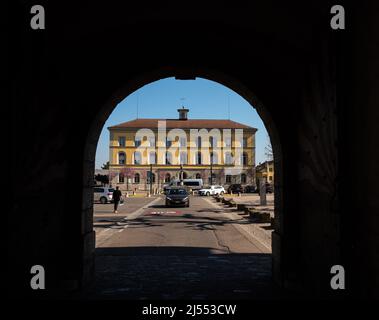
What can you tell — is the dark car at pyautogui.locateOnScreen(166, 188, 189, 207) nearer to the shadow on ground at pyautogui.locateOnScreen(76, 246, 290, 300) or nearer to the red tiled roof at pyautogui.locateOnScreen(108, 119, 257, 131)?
the shadow on ground at pyautogui.locateOnScreen(76, 246, 290, 300)

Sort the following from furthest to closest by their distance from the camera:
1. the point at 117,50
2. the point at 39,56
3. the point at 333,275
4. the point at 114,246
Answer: the point at 114,246
the point at 117,50
the point at 39,56
the point at 333,275

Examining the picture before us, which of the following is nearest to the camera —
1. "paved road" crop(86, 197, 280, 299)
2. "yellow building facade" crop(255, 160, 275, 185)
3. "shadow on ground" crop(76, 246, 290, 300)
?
"shadow on ground" crop(76, 246, 290, 300)

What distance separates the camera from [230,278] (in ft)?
22.9

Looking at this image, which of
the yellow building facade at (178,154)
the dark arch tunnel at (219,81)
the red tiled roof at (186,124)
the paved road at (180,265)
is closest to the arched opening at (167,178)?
the yellow building facade at (178,154)

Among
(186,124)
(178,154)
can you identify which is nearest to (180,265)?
(178,154)

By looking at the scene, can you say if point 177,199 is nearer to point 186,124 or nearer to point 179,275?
point 179,275

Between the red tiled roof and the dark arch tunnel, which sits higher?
the red tiled roof

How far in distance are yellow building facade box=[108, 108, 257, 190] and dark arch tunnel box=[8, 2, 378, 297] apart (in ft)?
231

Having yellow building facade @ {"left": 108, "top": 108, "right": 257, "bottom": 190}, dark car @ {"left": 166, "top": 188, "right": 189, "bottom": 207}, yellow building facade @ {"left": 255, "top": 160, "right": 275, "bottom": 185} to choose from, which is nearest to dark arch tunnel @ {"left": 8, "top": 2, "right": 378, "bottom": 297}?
dark car @ {"left": 166, "top": 188, "right": 189, "bottom": 207}

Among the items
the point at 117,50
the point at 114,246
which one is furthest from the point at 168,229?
the point at 117,50

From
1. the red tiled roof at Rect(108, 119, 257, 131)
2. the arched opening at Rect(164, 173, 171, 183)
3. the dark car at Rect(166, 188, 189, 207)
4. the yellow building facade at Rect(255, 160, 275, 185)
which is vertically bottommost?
the dark car at Rect(166, 188, 189, 207)

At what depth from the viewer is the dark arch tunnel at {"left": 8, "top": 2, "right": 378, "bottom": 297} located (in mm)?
4270
